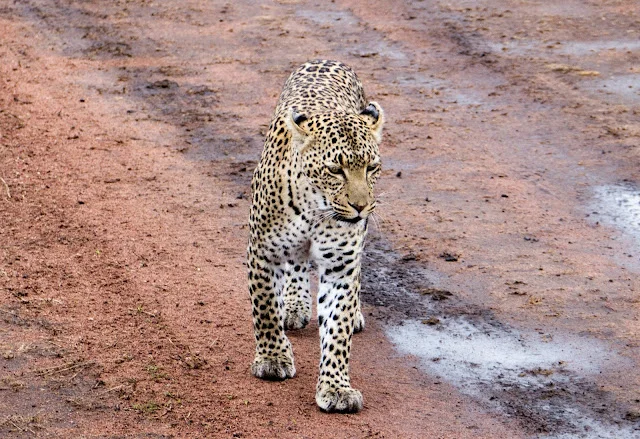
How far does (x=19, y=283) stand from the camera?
962cm

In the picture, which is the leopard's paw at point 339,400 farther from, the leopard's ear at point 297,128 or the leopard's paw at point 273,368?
the leopard's ear at point 297,128

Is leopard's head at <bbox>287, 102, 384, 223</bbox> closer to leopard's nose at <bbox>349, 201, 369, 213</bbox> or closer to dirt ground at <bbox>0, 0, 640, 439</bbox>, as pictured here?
leopard's nose at <bbox>349, 201, 369, 213</bbox>

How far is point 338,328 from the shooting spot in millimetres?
7742

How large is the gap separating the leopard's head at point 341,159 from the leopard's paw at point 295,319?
1930mm

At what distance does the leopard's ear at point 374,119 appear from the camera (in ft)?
25.1

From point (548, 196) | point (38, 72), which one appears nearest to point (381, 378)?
point (548, 196)

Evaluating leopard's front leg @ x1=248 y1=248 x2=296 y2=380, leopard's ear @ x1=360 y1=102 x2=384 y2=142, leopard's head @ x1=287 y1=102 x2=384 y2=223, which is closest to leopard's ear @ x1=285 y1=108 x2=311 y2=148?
leopard's head @ x1=287 y1=102 x2=384 y2=223

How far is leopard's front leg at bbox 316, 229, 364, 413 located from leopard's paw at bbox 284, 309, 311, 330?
1.30 metres

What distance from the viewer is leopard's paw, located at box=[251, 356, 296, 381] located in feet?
26.7

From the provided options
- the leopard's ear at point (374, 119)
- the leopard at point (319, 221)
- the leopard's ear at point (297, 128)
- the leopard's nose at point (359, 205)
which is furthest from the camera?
the leopard's ear at point (374, 119)

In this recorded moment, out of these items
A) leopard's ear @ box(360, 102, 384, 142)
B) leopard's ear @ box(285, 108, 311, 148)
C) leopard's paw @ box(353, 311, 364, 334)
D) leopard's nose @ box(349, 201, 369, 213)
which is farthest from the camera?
leopard's paw @ box(353, 311, 364, 334)

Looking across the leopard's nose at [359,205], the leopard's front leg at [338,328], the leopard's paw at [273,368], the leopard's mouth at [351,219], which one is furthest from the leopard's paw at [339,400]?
the leopard's nose at [359,205]

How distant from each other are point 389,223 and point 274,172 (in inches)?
145

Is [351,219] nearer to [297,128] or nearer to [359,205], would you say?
[359,205]
